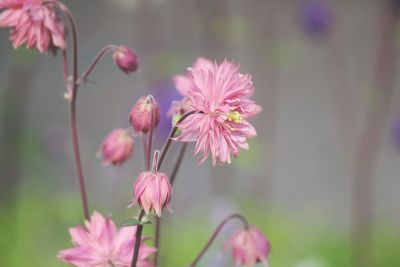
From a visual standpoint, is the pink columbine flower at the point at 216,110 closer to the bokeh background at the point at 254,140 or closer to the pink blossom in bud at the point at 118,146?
the pink blossom in bud at the point at 118,146

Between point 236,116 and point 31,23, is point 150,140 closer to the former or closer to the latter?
point 236,116

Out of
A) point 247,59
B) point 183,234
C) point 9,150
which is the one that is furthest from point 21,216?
point 247,59

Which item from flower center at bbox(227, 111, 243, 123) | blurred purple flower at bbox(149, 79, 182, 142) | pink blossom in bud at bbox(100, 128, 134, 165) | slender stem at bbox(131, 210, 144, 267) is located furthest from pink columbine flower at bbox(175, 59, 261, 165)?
blurred purple flower at bbox(149, 79, 182, 142)

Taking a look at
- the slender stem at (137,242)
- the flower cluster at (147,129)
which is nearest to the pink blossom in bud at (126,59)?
the flower cluster at (147,129)

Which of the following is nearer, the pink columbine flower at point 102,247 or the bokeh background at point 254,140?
the pink columbine flower at point 102,247

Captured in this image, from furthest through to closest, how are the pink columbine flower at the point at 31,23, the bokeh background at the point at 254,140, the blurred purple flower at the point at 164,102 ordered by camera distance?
the bokeh background at the point at 254,140
the blurred purple flower at the point at 164,102
the pink columbine flower at the point at 31,23

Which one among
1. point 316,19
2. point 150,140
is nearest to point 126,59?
point 150,140

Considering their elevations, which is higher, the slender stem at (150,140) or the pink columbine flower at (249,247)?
the slender stem at (150,140)

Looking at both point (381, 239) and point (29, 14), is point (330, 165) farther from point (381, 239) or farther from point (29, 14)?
point (29, 14)
